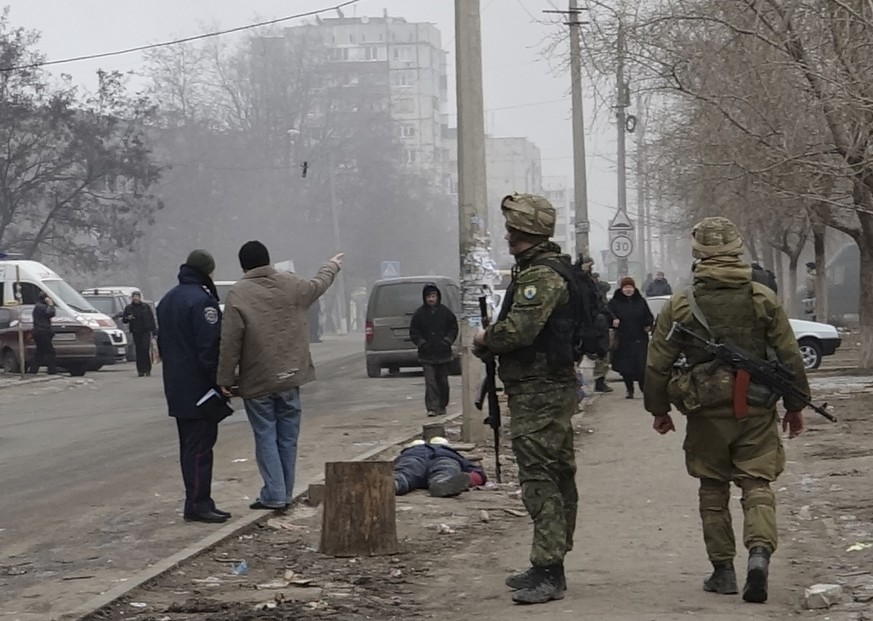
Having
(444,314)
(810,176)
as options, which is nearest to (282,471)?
(444,314)

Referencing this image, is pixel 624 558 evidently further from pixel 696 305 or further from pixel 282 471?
pixel 282 471

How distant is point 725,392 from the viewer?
729 cm

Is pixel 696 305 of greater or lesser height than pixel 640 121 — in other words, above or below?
below

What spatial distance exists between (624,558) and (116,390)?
812 inches

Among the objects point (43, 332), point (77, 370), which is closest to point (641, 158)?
point (77, 370)

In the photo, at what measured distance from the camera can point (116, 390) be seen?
28.4m

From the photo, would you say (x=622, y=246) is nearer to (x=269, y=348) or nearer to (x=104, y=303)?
(x=104, y=303)

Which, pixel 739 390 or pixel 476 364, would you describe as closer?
pixel 739 390

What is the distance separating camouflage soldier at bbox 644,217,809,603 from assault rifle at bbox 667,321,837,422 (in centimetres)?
3

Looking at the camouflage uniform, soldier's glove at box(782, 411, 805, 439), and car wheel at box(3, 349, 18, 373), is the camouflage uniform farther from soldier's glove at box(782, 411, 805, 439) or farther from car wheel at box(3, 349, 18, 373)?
car wheel at box(3, 349, 18, 373)

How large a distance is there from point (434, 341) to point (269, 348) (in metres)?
8.53

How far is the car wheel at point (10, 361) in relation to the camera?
33.1 m

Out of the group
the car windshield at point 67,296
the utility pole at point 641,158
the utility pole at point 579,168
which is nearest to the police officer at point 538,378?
the utility pole at point 641,158

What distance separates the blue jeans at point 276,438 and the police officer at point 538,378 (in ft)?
10.2
